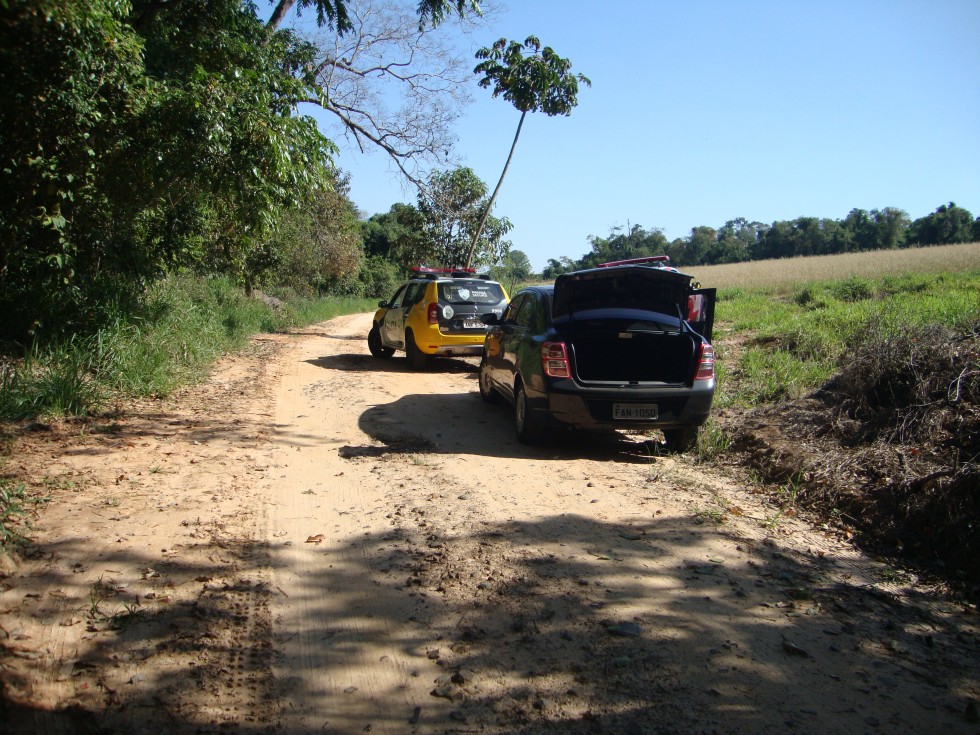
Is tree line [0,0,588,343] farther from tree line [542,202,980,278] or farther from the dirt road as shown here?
tree line [542,202,980,278]

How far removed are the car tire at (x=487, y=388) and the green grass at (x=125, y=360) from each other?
4.10 m

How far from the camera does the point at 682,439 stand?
720cm

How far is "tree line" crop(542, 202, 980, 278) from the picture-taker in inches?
1865

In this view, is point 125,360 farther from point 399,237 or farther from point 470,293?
point 399,237

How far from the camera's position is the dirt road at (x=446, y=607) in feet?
9.80

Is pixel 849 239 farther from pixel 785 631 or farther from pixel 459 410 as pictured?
pixel 785 631

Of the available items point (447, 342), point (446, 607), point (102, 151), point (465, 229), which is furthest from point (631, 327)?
point (465, 229)

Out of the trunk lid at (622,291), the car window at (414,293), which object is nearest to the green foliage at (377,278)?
the car window at (414,293)

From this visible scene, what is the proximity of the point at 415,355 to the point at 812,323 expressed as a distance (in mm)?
7147

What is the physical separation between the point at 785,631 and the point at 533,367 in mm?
3921

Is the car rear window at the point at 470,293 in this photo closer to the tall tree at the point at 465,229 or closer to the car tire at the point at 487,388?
the car tire at the point at 487,388

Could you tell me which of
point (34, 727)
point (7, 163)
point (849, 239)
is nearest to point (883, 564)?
point (34, 727)

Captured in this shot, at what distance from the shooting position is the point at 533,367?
716cm

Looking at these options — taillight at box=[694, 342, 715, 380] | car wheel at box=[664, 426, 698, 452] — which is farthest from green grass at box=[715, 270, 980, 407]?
taillight at box=[694, 342, 715, 380]
